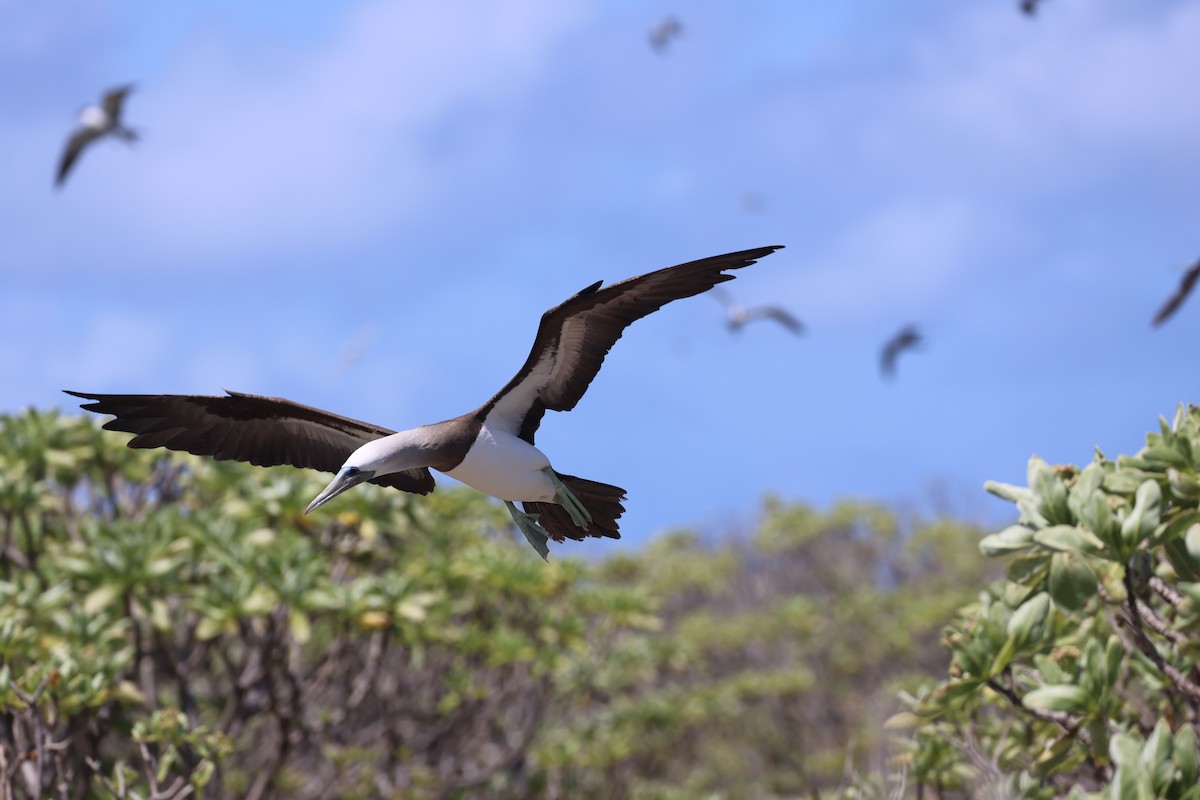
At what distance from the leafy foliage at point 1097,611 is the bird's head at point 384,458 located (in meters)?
2.32

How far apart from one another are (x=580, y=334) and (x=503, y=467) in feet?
1.90

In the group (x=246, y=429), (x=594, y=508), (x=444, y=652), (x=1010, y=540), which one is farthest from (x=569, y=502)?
(x=444, y=652)

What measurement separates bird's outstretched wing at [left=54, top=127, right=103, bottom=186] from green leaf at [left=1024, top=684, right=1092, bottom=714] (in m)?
14.7

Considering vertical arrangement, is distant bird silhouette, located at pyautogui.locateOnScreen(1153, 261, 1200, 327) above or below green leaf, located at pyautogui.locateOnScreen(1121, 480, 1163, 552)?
above

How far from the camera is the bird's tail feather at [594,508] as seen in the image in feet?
16.5

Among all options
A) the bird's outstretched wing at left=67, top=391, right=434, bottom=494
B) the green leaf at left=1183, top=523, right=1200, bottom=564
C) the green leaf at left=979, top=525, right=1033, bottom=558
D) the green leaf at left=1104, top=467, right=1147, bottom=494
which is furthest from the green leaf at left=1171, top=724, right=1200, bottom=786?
the bird's outstretched wing at left=67, top=391, right=434, bottom=494

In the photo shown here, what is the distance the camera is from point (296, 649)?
33.2 ft

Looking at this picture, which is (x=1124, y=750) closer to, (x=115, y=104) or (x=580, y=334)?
(x=580, y=334)

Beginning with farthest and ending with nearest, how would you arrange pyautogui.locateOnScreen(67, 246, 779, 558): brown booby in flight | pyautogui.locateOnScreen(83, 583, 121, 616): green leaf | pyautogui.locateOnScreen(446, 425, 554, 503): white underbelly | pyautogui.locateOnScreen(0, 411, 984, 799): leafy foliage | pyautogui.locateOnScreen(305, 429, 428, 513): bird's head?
1. pyautogui.locateOnScreen(83, 583, 121, 616): green leaf
2. pyautogui.locateOnScreen(0, 411, 984, 799): leafy foliage
3. pyautogui.locateOnScreen(446, 425, 554, 503): white underbelly
4. pyautogui.locateOnScreen(67, 246, 779, 558): brown booby in flight
5. pyautogui.locateOnScreen(305, 429, 428, 513): bird's head

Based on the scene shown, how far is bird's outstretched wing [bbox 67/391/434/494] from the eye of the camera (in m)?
5.15

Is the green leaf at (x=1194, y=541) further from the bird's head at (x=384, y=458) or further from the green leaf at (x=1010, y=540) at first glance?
the bird's head at (x=384, y=458)

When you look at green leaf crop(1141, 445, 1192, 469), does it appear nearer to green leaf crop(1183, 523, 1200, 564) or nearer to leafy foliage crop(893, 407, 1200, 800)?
leafy foliage crop(893, 407, 1200, 800)

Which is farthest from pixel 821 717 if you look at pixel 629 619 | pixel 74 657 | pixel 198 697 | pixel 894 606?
pixel 74 657

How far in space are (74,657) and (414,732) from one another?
21.2 feet
